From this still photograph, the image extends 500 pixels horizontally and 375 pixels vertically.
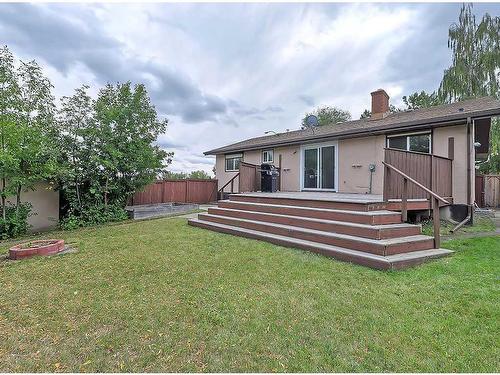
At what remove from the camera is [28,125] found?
7195 millimetres

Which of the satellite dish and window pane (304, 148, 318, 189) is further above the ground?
the satellite dish

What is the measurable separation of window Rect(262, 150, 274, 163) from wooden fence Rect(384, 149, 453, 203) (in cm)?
694

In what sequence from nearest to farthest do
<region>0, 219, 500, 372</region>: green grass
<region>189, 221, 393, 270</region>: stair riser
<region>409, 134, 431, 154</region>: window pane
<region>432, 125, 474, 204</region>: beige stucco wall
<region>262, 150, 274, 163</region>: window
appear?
<region>0, 219, 500, 372</region>: green grass → <region>189, 221, 393, 270</region>: stair riser → <region>432, 125, 474, 204</region>: beige stucco wall → <region>409, 134, 431, 154</region>: window pane → <region>262, 150, 274, 163</region>: window

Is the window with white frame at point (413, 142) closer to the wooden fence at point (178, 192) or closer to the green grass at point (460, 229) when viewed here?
the green grass at point (460, 229)

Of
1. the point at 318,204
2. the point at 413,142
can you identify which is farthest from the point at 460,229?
the point at 318,204

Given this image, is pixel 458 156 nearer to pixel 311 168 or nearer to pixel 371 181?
pixel 371 181

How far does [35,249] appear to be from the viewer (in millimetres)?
4852

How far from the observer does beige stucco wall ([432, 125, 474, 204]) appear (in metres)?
7.54

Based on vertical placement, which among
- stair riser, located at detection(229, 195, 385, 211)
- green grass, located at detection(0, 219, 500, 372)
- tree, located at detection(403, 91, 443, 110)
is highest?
tree, located at detection(403, 91, 443, 110)

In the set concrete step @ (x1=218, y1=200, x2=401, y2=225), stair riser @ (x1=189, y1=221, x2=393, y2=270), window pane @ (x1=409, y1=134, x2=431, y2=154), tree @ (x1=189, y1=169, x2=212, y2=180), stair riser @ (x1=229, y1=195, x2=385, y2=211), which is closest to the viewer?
stair riser @ (x1=189, y1=221, x2=393, y2=270)

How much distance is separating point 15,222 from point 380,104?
44.4ft

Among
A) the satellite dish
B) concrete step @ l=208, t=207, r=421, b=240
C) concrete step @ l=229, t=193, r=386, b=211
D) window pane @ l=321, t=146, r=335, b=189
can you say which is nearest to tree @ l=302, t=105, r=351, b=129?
the satellite dish

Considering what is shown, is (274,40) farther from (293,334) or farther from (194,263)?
(293,334)

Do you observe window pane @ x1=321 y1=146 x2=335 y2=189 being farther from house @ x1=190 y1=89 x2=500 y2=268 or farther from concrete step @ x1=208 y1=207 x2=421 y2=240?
concrete step @ x1=208 y1=207 x2=421 y2=240
